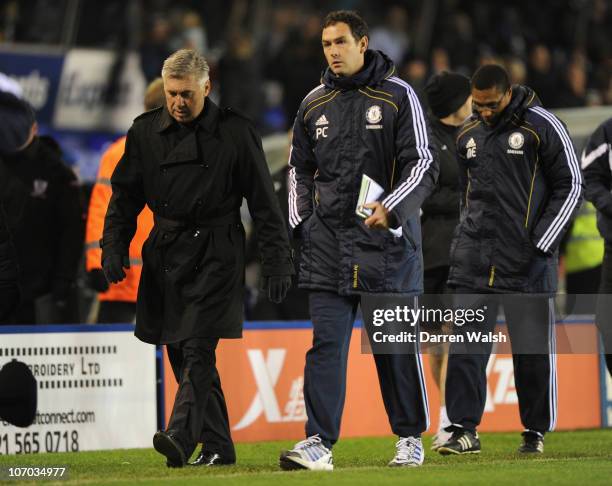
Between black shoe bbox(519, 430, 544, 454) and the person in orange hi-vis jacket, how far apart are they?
2.67 meters

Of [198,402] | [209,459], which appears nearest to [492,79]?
[198,402]

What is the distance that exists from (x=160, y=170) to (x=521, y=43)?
13.8 metres

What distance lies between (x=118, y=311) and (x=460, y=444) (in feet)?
8.70

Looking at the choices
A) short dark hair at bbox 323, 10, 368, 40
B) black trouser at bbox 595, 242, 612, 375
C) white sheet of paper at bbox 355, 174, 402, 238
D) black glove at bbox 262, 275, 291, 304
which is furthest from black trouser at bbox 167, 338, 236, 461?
black trouser at bbox 595, 242, 612, 375

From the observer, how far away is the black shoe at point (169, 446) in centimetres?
693

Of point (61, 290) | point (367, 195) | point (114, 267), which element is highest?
point (367, 195)

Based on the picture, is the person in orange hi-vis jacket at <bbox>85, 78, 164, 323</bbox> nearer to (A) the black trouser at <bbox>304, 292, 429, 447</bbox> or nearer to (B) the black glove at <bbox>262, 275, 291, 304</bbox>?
(B) the black glove at <bbox>262, 275, 291, 304</bbox>

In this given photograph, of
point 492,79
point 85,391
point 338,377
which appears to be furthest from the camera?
point 85,391

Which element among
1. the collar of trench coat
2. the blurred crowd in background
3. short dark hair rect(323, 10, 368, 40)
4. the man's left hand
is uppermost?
the blurred crowd in background

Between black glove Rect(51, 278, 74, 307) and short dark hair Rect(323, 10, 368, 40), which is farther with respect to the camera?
black glove Rect(51, 278, 74, 307)

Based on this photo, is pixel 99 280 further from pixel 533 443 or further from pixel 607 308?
pixel 607 308

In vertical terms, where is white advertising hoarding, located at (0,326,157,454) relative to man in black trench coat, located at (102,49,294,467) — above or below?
below

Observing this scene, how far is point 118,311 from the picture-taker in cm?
955

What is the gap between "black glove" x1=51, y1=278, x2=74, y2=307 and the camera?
1005cm
